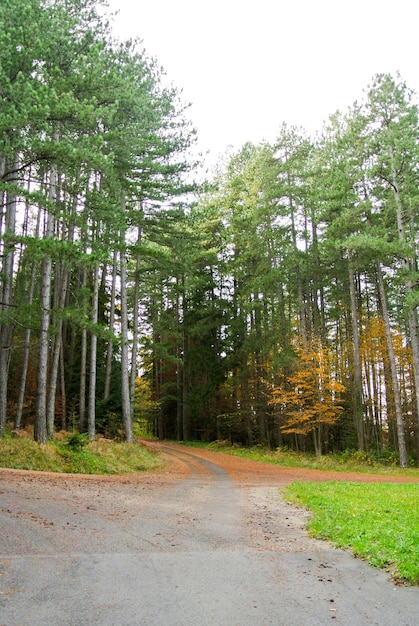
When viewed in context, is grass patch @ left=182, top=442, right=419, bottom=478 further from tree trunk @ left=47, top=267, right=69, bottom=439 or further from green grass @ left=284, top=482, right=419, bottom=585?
tree trunk @ left=47, top=267, right=69, bottom=439

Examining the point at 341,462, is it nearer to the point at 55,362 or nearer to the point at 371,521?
the point at 55,362

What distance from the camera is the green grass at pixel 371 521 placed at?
18.6 feet

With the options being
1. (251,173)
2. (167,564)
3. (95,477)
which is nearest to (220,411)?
(251,173)

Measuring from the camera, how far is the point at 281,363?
2444cm

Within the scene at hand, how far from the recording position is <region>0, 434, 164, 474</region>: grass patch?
1321 cm

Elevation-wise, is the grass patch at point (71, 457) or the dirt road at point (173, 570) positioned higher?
the grass patch at point (71, 457)

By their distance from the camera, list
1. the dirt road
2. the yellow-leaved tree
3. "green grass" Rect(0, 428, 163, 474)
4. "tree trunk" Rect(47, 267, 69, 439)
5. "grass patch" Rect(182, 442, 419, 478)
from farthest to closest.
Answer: the yellow-leaved tree
"grass patch" Rect(182, 442, 419, 478)
"tree trunk" Rect(47, 267, 69, 439)
"green grass" Rect(0, 428, 163, 474)
the dirt road

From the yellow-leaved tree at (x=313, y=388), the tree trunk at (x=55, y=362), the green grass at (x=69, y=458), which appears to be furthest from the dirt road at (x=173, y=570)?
the yellow-leaved tree at (x=313, y=388)

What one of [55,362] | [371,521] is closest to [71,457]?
[55,362]

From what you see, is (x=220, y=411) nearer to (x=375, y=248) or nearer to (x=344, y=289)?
(x=344, y=289)

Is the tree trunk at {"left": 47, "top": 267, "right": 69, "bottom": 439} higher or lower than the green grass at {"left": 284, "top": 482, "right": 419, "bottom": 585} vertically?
higher

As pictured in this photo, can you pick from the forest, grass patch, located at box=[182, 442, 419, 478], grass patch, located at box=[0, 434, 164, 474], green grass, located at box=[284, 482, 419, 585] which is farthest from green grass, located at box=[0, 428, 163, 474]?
grass patch, located at box=[182, 442, 419, 478]

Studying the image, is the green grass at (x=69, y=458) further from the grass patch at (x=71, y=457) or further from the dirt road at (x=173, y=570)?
the dirt road at (x=173, y=570)

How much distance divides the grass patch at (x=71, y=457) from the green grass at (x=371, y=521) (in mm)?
5754
